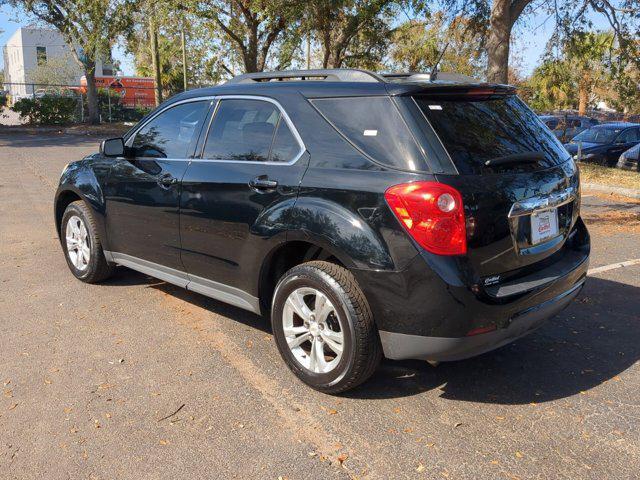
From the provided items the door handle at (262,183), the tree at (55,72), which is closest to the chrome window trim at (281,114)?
the door handle at (262,183)

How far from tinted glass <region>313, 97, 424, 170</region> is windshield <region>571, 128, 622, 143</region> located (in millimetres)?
16863

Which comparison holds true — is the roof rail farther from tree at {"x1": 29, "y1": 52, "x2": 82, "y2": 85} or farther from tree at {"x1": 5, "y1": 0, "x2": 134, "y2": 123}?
tree at {"x1": 29, "y1": 52, "x2": 82, "y2": 85}

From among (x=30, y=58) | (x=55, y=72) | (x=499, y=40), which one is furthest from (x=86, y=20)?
(x=30, y=58)

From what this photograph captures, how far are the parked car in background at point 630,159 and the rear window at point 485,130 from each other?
48.5 feet

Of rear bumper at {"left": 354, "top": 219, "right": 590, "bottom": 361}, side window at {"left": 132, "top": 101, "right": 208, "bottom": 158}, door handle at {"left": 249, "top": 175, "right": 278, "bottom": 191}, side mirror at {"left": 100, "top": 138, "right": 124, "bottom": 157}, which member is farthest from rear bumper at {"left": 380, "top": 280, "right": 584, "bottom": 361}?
side mirror at {"left": 100, "top": 138, "right": 124, "bottom": 157}

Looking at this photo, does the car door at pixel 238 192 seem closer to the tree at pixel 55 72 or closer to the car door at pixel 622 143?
the car door at pixel 622 143

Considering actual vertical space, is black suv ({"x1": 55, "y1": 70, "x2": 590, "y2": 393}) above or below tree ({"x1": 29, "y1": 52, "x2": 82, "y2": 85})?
below

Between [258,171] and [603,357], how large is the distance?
2628 millimetres

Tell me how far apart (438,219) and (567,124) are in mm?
24394

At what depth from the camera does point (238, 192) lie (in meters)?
3.84

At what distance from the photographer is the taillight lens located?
298cm

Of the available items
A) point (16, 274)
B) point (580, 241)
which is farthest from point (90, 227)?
point (580, 241)

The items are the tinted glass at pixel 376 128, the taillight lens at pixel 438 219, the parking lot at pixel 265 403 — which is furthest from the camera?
the tinted glass at pixel 376 128

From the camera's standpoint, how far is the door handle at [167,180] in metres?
4.34
